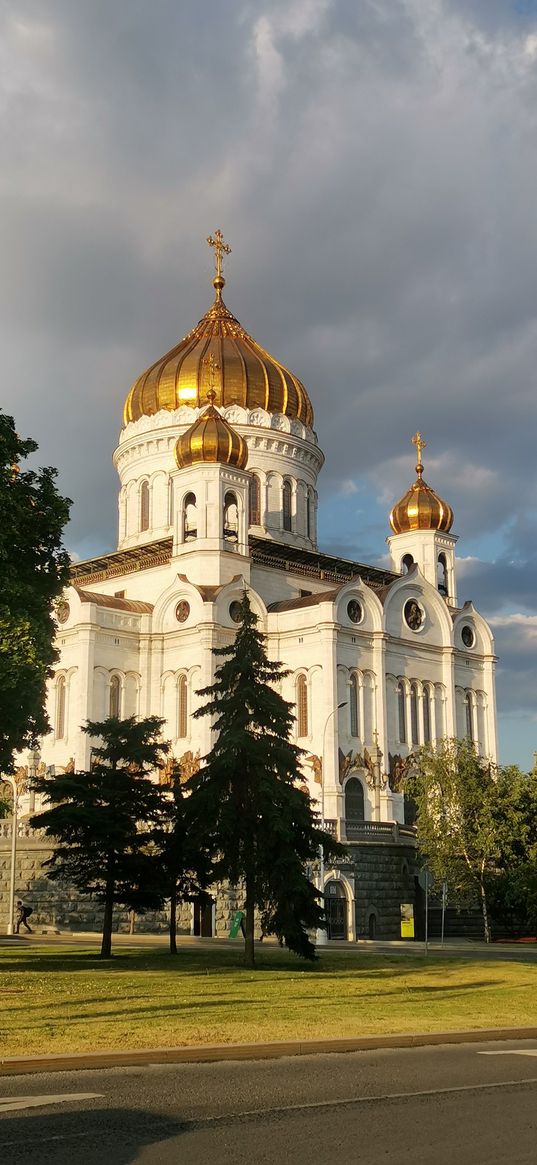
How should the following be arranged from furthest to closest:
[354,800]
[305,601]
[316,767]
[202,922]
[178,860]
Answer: [305,601]
[354,800]
[316,767]
[202,922]
[178,860]

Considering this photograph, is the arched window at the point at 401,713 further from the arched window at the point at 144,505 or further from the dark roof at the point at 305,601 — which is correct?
the arched window at the point at 144,505

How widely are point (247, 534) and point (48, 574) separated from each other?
108ft

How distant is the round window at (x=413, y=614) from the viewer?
208 ft

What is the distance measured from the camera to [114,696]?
58406 mm

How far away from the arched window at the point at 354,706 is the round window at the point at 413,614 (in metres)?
5.84

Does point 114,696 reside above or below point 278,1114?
above

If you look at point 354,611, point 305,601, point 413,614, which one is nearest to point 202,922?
point 305,601

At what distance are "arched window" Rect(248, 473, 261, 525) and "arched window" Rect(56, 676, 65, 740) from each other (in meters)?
13.5

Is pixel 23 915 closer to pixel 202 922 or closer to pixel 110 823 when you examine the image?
pixel 202 922

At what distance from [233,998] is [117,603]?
40300 millimetres

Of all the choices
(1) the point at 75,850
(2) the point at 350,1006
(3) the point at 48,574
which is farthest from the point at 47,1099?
(1) the point at 75,850

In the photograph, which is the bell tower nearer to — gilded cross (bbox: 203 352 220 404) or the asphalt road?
gilded cross (bbox: 203 352 220 404)

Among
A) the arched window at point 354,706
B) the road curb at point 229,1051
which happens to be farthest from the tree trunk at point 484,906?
the road curb at point 229,1051

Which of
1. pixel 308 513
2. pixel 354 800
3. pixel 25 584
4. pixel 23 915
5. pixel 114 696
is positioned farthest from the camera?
pixel 308 513
